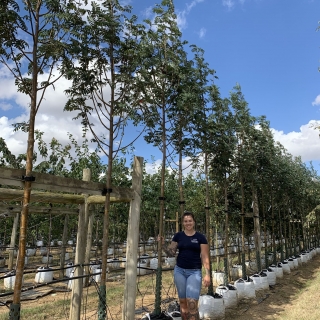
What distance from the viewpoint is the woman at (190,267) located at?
3885 millimetres

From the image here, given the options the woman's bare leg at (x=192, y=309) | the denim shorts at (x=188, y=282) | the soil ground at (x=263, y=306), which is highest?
the denim shorts at (x=188, y=282)

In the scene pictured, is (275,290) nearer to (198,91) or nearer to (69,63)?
(198,91)

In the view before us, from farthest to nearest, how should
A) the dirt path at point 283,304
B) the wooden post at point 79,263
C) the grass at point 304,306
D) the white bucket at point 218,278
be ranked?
1. the white bucket at point 218,278
2. the dirt path at point 283,304
3. the grass at point 304,306
4. the wooden post at point 79,263

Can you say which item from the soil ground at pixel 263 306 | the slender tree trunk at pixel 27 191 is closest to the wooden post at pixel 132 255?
the soil ground at pixel 263 306

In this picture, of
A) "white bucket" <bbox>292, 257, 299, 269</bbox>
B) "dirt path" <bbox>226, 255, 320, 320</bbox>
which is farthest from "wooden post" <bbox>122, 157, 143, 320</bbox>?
"white bucket" <bbox>292, 257, 299, 269</bbox>

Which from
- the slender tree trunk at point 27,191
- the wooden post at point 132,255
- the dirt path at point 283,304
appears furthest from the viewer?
the dirt path at point 283,304

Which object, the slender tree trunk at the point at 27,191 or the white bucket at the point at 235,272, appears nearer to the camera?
the slender tree trunk at the point at 27,191

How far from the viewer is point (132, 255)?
15.8 ft

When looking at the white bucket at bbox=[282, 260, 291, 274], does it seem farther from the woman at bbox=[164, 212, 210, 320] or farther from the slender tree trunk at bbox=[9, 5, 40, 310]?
the slender tree trunk at bbox=[9, 5, 40, 310]

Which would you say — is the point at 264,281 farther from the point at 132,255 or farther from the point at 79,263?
the point at 79,263

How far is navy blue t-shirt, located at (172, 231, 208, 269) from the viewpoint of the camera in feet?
13.1

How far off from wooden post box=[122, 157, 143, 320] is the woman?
3.00 ft

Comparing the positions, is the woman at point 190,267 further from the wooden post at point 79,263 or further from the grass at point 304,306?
the grass at point 304,306

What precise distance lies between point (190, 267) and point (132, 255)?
1.21 metres
